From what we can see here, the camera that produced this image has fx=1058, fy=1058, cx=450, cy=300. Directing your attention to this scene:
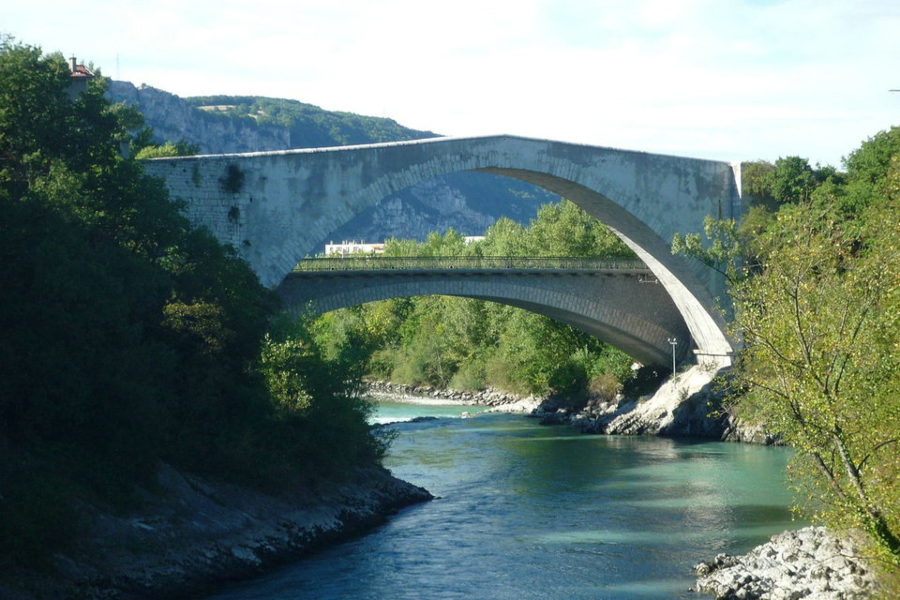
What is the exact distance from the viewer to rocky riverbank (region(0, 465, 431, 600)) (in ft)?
46.7

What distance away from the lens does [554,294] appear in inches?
1458

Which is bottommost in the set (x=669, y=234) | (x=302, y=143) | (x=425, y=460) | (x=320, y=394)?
(x=425, y=460)

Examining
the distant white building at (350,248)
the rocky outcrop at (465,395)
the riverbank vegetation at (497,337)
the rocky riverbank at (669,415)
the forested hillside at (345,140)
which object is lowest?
the rocky outcrop at (465,395)

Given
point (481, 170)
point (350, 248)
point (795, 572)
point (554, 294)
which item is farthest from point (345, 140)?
point (795, 572)

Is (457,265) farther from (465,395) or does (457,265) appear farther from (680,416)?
(465,395)

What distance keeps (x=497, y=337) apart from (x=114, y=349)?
122ft

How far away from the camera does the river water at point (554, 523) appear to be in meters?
16.6

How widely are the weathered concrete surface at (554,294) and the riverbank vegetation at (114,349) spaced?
787 cm

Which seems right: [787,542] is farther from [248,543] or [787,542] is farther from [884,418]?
[248,543]

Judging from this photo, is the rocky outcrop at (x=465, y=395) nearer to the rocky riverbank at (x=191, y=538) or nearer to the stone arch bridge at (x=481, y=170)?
the stone arch bridge at (x=481, y=170)

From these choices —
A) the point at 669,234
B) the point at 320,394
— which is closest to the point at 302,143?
the point at 669,234

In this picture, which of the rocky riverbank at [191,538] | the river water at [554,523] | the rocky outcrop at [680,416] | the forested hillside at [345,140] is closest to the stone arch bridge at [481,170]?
the rocky outcrop at [680,416]

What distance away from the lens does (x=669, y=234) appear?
35344 millimetres

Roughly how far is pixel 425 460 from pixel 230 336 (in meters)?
11.3
